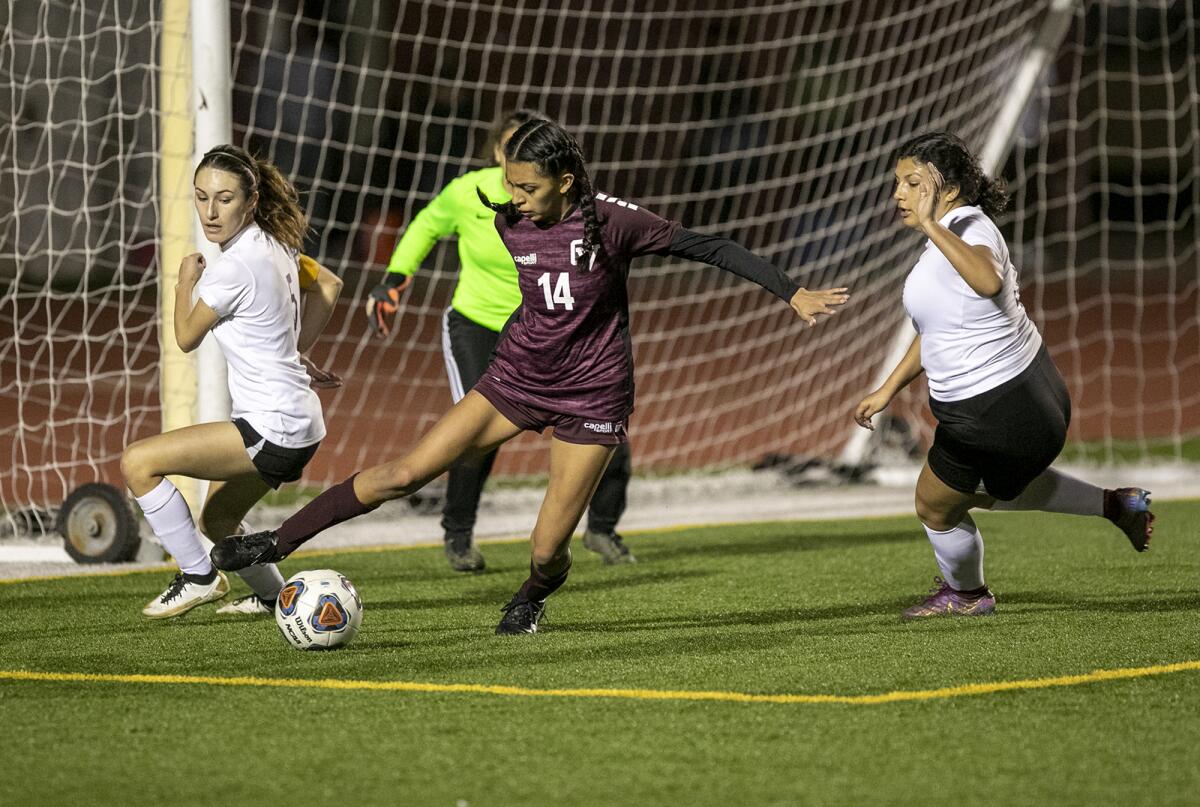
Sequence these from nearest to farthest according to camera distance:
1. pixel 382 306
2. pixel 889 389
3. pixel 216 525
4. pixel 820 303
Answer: pixel 820 303
pixel 889 389
pixel 216 525
pixel 382 306

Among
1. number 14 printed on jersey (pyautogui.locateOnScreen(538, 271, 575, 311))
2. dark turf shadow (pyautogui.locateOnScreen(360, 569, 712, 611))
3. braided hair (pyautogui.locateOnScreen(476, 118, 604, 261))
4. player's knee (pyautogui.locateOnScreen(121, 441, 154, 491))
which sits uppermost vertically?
braided hair (pyautogui.locateOnScreen(476, 118, 604, 261))

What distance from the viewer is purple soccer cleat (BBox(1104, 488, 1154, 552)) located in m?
5.76

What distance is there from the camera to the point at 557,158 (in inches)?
198

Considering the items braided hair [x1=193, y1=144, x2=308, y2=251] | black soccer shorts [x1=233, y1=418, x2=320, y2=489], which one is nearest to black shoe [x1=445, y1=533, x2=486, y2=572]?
black soccer shorts [x1=233, y1=418, x2=320, y2=489]

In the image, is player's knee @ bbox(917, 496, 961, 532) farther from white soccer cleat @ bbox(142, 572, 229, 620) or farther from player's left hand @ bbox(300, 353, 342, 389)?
white soccer cleat @ bbox(142, 572, 229, 620)

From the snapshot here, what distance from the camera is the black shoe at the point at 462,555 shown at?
7.29m

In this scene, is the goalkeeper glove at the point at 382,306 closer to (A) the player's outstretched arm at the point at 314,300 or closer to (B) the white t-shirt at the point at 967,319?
(A) the player's outstretched arm at the point at 314,300

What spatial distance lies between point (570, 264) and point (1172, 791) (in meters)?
2.41

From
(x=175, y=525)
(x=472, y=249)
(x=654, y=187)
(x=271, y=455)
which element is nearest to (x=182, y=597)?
(x=175, y=525)

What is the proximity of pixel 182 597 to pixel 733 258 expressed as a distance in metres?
2.18

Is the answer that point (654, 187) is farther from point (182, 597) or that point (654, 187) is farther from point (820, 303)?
point (820, 303)

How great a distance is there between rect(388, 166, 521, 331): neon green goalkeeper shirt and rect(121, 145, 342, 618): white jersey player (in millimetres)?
1441

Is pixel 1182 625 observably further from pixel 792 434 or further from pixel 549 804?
pixel 792 434

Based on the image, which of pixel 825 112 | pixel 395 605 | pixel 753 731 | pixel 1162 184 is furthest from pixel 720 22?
pixel 753 731
